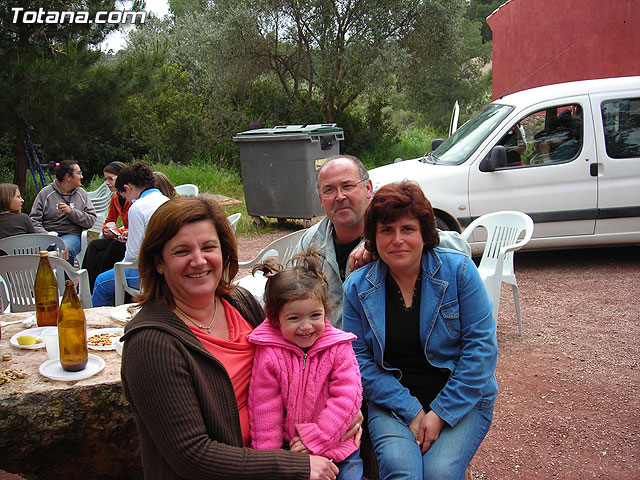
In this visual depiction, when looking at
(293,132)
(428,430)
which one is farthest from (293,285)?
(293,132)

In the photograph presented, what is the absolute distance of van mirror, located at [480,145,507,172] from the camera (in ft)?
21.4

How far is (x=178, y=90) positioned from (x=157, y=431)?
1702 cm

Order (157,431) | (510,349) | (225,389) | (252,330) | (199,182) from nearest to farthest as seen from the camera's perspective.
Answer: (157,431) < (225,389) < (252,330) < (510,349) < (199,182)

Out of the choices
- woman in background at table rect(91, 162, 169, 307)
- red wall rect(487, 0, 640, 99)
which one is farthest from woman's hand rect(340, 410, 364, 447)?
red wall rect(487, 0, 640, 99)

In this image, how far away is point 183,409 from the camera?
167 cm

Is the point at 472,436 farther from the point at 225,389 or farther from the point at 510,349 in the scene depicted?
the point at 510,349

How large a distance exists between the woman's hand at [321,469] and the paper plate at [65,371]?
1.16m

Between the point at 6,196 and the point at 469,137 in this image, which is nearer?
the point at 6,196

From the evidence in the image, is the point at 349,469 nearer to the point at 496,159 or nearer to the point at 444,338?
the point at 444,338

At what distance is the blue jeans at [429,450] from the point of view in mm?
2164

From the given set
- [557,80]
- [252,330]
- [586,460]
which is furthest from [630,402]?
[557,80]

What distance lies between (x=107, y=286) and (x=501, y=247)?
3.26 m

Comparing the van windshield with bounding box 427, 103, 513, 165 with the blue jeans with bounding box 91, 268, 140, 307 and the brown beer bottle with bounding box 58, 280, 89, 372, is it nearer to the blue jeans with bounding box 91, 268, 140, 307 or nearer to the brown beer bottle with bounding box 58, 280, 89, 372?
the blue jeans with bounding box 91, 268, 140, 307

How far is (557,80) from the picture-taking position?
38.5ft
